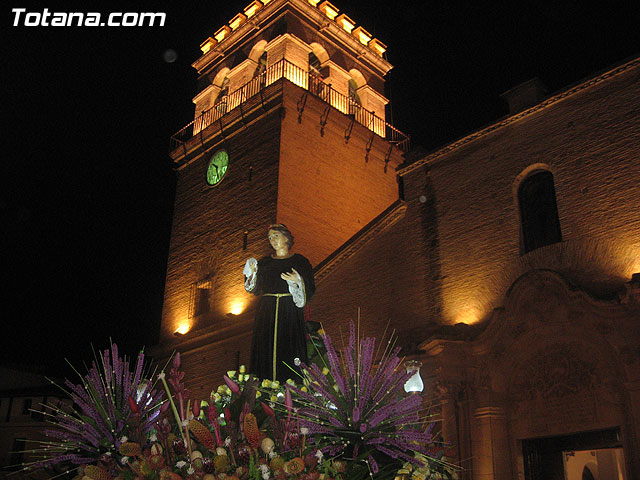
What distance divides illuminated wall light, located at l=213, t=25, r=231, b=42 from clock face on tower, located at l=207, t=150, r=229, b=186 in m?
5.74

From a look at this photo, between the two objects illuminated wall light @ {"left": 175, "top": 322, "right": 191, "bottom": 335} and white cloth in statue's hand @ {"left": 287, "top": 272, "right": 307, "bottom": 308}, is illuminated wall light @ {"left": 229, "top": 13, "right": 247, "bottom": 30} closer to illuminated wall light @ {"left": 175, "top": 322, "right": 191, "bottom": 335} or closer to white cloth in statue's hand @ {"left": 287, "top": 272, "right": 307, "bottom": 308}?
illuminated wall light @ {"left": 175, "top": 322, "right": 191, "bottom": 335}

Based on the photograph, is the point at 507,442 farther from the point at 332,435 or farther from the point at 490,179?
the point at 332,435

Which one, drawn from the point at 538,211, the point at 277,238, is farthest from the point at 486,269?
the point at 277,238

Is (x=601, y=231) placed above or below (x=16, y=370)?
below

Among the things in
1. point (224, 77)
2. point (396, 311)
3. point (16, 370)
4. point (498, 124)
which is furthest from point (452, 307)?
point (16, 370)

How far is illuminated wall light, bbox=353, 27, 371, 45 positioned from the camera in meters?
27.8

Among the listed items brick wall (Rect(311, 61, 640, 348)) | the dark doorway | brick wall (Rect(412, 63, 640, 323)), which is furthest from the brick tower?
the dark doorway

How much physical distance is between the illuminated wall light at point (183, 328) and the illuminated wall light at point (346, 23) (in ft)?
45.2

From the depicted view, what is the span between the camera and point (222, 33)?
91.6 ft

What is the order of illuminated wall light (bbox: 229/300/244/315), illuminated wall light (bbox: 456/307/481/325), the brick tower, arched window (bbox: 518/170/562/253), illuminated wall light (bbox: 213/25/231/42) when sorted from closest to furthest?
1. arched window (bbox: 518/170/562/253)
2. illuminated wall light (bbox: 456/307/481/325)
3. illuminated wall light (bbox: 229/300/244/315)
4. the brick tower
5. illuminated wall light (bbox: 213/25/231/42)

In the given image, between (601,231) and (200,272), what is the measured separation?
1434 centimetres

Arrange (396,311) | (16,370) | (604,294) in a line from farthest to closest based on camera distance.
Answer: (16,370), (396,311), (604,294)

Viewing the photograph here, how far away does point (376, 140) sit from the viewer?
25.8 meters

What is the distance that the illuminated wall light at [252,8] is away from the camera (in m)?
26.9
